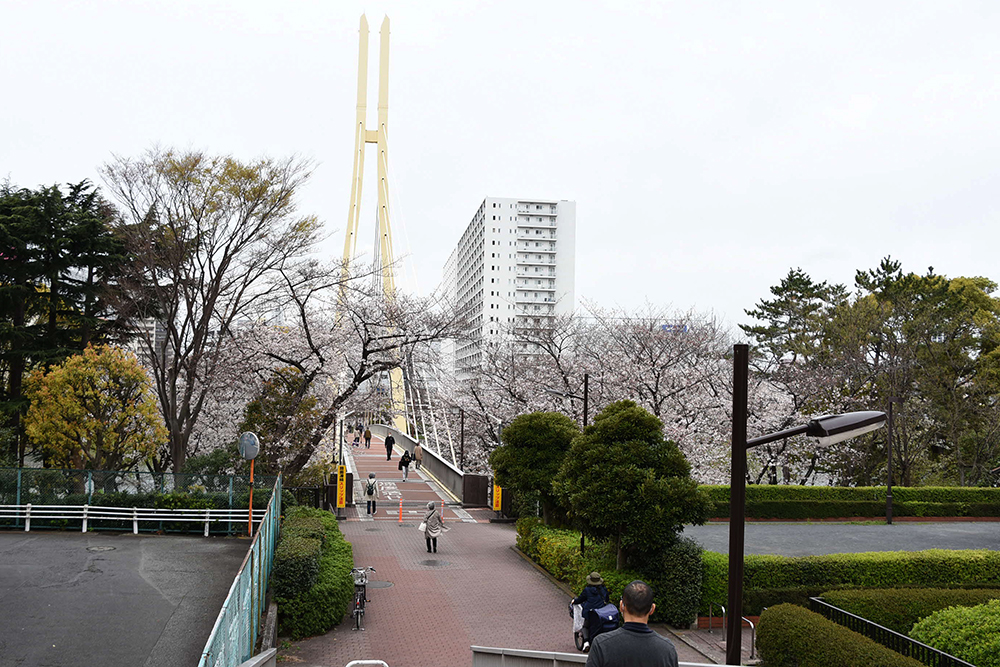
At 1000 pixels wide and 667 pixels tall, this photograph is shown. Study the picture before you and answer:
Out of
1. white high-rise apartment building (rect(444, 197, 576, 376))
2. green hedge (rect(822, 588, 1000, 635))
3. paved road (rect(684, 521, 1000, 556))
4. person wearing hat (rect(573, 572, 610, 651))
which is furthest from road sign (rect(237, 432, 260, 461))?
white high-rise apartment building (rect(444, 197, 576, 376))

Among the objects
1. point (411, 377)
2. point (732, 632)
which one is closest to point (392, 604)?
point (732, 632)

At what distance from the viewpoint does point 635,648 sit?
371cm

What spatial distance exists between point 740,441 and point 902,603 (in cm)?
566

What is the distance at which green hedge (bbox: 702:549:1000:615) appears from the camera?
13.0m

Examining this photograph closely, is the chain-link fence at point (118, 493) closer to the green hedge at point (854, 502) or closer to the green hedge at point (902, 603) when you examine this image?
the green hedge at point (902, 603)

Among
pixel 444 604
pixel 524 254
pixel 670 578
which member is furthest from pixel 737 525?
pixel 524 254

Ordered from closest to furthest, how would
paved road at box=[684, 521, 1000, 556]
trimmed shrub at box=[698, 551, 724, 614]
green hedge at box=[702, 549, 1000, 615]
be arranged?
1. trimmed shrub at box=[698, 551, 724, 614]
2. green hedge at box=[702, 549, 1000, 615]
3. paved road at box=[684, 521, 1000, 556]

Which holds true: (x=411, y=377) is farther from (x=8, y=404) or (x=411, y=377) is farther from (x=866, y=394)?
(x=866, y=394)

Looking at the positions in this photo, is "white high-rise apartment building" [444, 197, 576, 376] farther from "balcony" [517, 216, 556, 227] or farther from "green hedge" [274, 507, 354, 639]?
"green hedge" [274, 507, 354, 639]

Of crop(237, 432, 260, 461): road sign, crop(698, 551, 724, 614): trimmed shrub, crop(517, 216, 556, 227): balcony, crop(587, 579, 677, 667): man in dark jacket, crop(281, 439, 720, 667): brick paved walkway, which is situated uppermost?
crop(517, 216, 556, 227): balcony

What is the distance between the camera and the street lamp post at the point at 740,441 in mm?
7023

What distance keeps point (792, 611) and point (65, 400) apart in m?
19.8

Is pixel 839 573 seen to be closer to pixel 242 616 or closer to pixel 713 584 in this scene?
pixel 713 584

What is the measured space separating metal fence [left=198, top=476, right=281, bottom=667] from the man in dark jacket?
2542 mm
